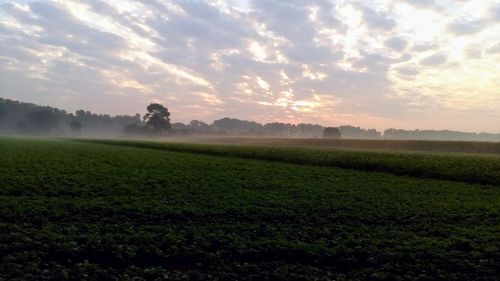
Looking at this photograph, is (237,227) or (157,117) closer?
(237,227)

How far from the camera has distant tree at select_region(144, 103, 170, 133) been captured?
197375 mm

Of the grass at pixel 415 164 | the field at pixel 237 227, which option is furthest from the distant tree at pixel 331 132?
the field at pixel 237 227

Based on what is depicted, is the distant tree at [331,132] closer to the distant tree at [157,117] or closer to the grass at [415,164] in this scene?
the distant tree at [157,117]

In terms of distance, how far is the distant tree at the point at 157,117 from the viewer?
197375 millimetres

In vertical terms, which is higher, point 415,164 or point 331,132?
point 331,132

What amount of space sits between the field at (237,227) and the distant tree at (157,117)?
6595 inches

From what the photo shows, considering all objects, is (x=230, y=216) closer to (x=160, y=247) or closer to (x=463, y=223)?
(x=160, y=247)

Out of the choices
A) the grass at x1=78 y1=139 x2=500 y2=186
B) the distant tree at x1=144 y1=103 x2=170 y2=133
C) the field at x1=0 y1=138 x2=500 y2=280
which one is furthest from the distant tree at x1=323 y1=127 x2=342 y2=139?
the field at x1=0 y1=138 x2=500 y2=280

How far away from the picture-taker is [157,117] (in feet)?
646

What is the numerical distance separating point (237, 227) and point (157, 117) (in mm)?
186214

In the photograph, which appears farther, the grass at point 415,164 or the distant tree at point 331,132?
the distant tree at point 331,132

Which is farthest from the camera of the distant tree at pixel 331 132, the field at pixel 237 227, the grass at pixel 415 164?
the distant tree at pixel 331 132

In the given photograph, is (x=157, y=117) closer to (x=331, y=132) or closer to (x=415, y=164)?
(x=331, y=132)

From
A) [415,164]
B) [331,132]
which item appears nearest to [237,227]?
[415,164]
